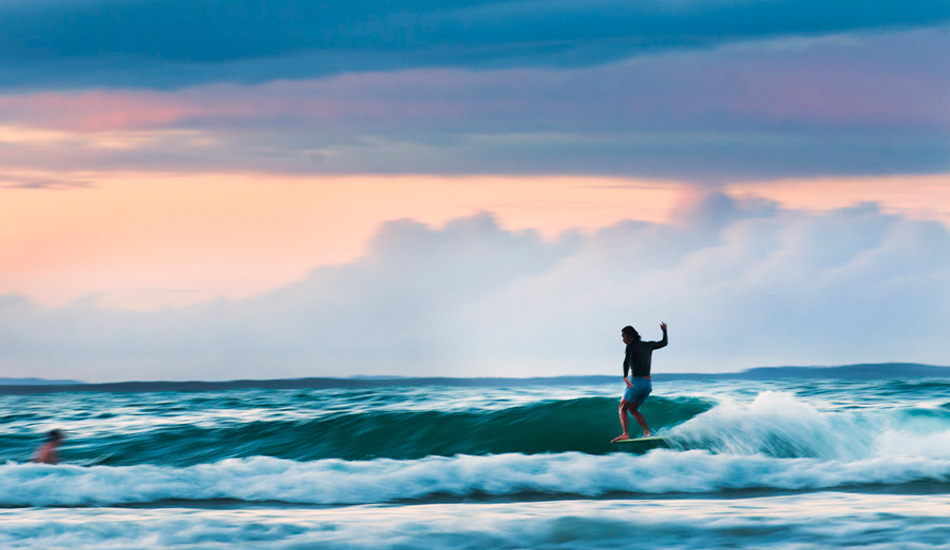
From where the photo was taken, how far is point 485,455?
52.2 feet

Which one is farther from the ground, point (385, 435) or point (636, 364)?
Answer: point (636, 364)

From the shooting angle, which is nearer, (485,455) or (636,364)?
(636,364)

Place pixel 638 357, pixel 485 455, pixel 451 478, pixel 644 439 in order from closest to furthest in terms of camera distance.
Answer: pixel 451 478, pixel 638 357, pixel 644 439, pixel 485 455

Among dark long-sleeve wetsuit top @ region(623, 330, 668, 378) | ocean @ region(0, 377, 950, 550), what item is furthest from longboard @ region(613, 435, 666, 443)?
dark long-sleeve wetsuit top @ region(623, 330, 668, 378)

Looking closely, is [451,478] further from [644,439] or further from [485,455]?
[644,439]

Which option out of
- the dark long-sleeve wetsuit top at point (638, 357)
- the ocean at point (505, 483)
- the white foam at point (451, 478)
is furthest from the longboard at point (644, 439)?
the dark long-sleeve wetsuit top at point (638, 357)

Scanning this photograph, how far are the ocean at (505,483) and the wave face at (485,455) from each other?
0.15 ft

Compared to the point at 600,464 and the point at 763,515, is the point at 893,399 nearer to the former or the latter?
the point at 600,464

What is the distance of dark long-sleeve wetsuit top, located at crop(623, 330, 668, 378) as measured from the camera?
13.8 m

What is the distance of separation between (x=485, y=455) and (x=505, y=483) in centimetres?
336

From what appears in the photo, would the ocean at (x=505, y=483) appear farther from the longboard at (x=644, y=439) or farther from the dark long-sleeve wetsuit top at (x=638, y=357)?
the dark long-sleeve wetsuit top at (x=638, y=357)

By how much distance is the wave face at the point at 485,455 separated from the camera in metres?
12.3

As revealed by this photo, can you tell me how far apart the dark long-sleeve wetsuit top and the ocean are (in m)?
1.31

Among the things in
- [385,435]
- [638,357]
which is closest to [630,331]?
[638,357]
